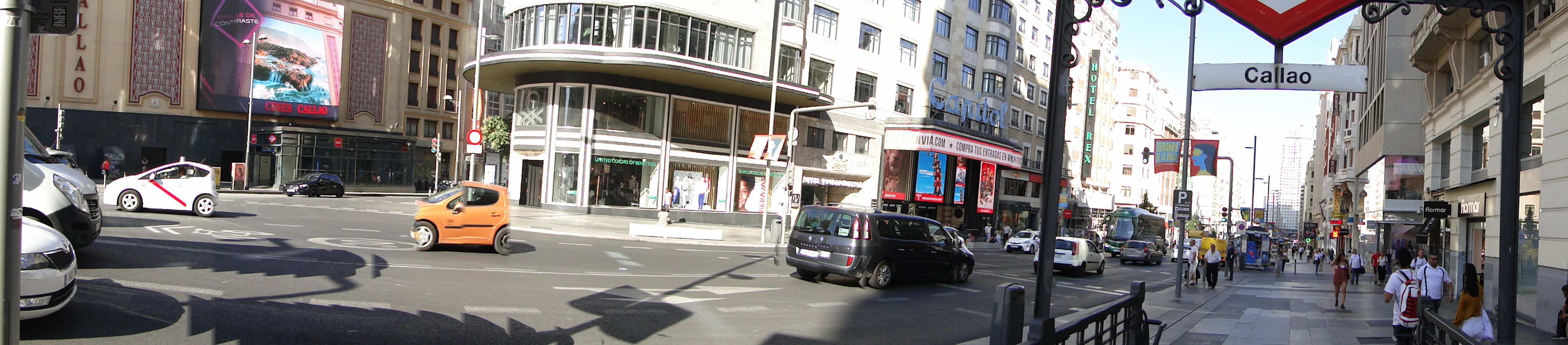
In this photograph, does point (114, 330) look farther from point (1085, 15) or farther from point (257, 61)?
point (257, 61)

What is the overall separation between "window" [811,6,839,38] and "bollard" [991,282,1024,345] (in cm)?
3898

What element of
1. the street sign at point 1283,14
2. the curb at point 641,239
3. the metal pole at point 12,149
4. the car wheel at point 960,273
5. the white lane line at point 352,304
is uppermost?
the street sign at point 1283,14

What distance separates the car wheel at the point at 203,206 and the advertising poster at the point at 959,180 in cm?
3948

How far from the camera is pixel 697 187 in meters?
39.1

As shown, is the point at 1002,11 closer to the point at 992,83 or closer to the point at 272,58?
the point at 992,83

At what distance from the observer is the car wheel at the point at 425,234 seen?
15.8 meters

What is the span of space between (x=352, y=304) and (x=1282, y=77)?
8.83 m

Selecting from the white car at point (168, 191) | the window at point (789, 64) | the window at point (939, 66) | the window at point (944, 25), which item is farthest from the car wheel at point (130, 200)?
the window at point (944, 25)

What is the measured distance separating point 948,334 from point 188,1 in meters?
59.3

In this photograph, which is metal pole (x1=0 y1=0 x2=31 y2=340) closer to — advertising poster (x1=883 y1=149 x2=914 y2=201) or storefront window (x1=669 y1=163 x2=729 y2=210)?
storefront window (x1=669 y1=163 x2=729 y2=210)

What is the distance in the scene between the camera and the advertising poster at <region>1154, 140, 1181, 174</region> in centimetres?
2475

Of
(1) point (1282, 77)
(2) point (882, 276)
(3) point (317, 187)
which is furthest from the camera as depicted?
(3) point (317, 187)

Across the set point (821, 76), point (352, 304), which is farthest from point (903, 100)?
point (352, 304)

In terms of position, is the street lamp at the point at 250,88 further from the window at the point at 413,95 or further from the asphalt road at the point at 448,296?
the asphalt road at the point at 448,296
